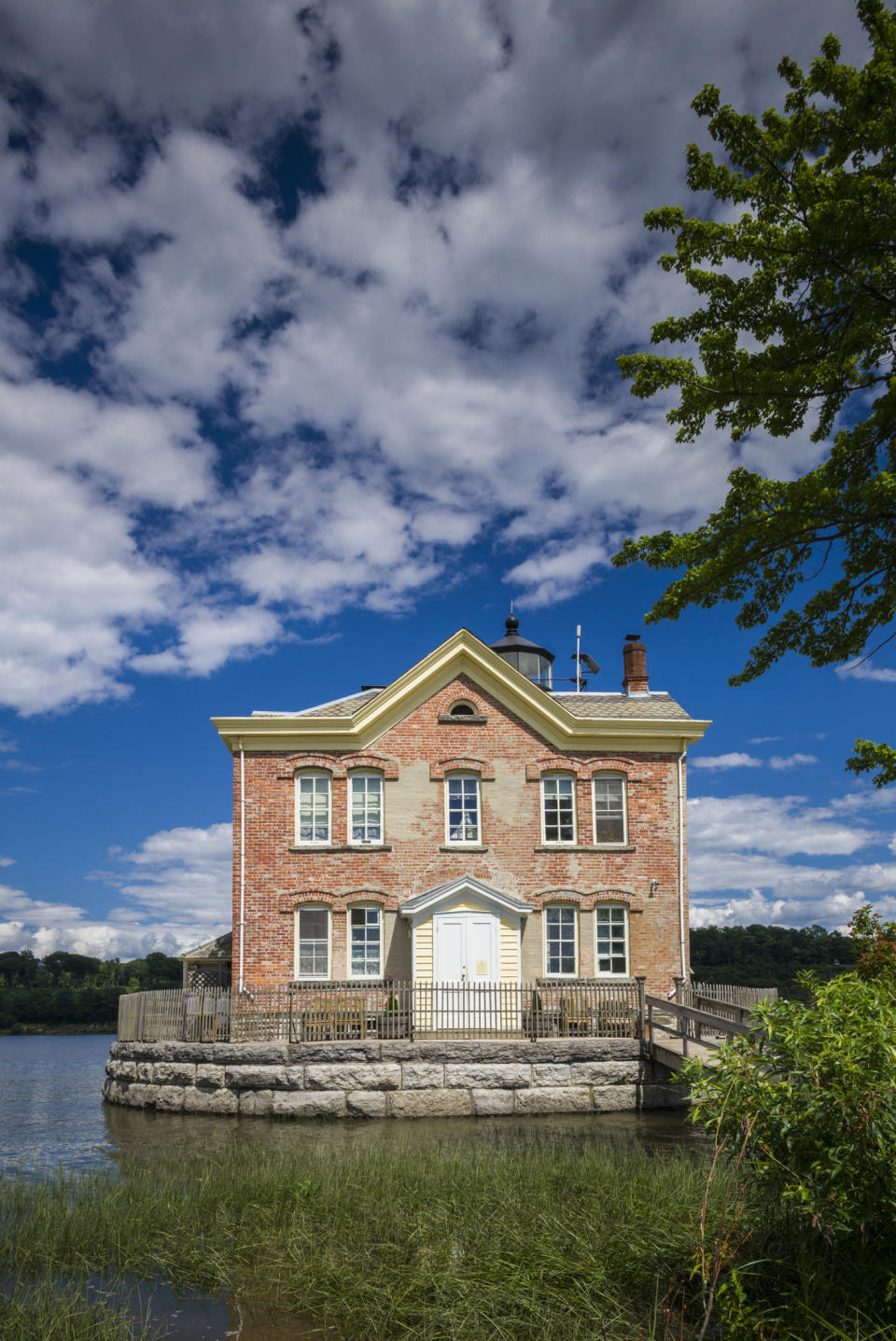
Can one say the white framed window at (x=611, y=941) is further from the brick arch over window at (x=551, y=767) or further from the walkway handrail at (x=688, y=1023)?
the brick arch over window at (x=551, y=767)

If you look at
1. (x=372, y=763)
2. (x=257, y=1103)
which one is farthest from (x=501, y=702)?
(x=257, y=1103)

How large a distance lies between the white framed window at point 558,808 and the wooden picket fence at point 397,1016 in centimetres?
413

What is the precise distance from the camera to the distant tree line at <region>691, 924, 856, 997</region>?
112 ft

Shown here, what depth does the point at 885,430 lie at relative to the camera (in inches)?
518

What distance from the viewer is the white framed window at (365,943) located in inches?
902

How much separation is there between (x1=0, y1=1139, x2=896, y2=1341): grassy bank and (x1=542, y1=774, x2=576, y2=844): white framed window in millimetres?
13930

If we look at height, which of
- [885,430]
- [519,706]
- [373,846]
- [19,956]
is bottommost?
[19,956]

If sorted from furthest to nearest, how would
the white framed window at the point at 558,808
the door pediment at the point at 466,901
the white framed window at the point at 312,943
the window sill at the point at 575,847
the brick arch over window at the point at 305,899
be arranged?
the white framed window at the point at 558,808, the window sill at the point at 575,847, the brick arch over window at the point at 305,899, the white framed window at the point at 312,943, the door pediment at the point at 466,901

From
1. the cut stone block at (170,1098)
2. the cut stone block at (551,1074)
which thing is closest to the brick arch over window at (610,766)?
the cut stone block at (551,1074)

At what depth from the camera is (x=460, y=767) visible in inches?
950

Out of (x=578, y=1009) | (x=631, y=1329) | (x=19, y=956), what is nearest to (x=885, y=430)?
(x=631, y=1329)

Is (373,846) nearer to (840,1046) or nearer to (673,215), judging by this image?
(673,215)

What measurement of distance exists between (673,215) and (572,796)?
14.8 meters

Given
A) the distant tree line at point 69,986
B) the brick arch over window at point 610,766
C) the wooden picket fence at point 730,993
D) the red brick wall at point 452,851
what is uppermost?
the brick arch over window at point 610,766
